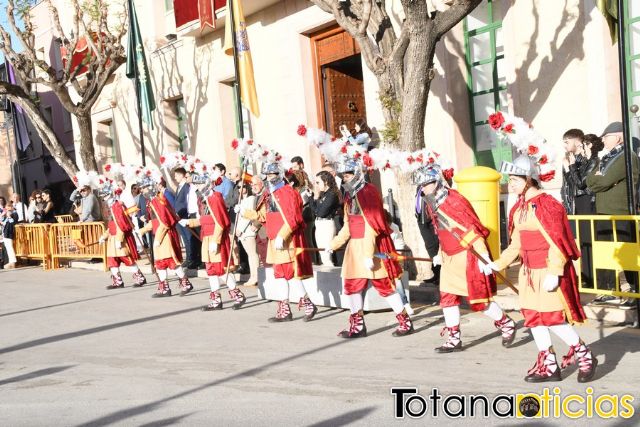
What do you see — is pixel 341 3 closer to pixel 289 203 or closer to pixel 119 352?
pixel 289 203

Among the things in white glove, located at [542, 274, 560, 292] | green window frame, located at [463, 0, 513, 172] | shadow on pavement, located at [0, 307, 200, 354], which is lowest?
shadow on pavement, located at [0, 307, 200, 354]

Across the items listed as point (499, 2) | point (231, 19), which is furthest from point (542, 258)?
point (231, 19)

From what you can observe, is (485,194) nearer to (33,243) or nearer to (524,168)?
(524,168)

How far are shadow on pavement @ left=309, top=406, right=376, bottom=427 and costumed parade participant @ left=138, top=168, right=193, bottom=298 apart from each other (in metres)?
7.28

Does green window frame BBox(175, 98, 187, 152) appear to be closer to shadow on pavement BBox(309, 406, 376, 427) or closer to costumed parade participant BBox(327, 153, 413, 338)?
costumed parade participant BBox(327, 153, 413, 338)

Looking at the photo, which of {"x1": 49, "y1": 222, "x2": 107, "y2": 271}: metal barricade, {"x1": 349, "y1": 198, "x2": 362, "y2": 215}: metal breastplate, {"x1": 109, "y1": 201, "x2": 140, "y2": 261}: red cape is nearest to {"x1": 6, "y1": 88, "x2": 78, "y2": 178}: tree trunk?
{"x1": 49, "y1": 222, "x2": 107, "y2": 271}: metal barricade

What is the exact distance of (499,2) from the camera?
44.4 feet

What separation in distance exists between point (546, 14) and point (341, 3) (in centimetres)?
336

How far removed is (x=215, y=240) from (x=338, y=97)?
7.32 meters

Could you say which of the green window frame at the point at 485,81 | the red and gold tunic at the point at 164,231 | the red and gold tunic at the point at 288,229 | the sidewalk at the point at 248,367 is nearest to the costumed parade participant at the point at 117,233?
the red and gold tunic at the point at 164,231

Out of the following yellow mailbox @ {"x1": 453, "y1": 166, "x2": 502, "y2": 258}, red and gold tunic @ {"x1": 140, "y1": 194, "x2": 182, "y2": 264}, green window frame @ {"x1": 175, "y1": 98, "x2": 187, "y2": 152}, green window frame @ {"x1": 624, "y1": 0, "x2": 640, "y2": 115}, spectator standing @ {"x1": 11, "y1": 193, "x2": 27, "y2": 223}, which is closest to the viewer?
yellow mailbox @ {"x1": 453, "y1": 166, "x2": 502, "y2": 258}

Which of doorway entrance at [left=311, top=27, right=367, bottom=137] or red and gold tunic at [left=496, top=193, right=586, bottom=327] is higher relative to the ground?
doorway entrance at [left=311, top=27, right=367, bottom=137]

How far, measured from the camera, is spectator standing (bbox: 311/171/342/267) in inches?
470

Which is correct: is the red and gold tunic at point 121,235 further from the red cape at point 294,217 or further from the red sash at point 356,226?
the red sash at point 356,226
